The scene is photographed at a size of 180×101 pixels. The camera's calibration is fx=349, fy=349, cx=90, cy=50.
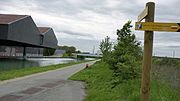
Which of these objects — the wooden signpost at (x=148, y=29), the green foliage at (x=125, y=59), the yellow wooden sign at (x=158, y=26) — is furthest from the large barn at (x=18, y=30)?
the yellow wooden sign at (x=158, y=26)

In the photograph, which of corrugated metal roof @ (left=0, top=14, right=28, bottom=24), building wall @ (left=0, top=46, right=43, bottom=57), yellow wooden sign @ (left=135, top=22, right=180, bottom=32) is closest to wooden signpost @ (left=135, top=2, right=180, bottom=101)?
yellow wooden sign @ (left=135, top=22, right=180, bottom=32)

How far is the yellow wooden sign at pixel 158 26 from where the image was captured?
21.1ft

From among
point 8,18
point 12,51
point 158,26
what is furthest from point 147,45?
point 12,51

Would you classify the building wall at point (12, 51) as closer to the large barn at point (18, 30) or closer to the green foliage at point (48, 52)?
the large barn at point (18, 30)

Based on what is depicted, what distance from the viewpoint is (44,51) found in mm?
156625

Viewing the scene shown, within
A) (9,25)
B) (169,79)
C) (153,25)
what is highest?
(9,25)

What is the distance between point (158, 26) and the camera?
6.57m

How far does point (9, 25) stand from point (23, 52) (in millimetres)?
39306

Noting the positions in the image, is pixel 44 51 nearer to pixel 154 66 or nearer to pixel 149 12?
pixel 154 66

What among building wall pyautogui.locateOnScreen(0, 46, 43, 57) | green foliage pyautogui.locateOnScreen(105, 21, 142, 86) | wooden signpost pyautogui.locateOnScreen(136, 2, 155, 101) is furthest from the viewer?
building wall pyautogui.locateOnScreen(0, 46, 43, 57)

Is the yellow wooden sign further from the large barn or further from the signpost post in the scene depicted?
the large barn

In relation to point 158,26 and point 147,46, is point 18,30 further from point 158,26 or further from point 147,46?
point 158,26

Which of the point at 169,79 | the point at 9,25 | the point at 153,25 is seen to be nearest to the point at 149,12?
the point at 153,25

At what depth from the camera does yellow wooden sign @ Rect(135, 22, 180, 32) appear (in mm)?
6418
